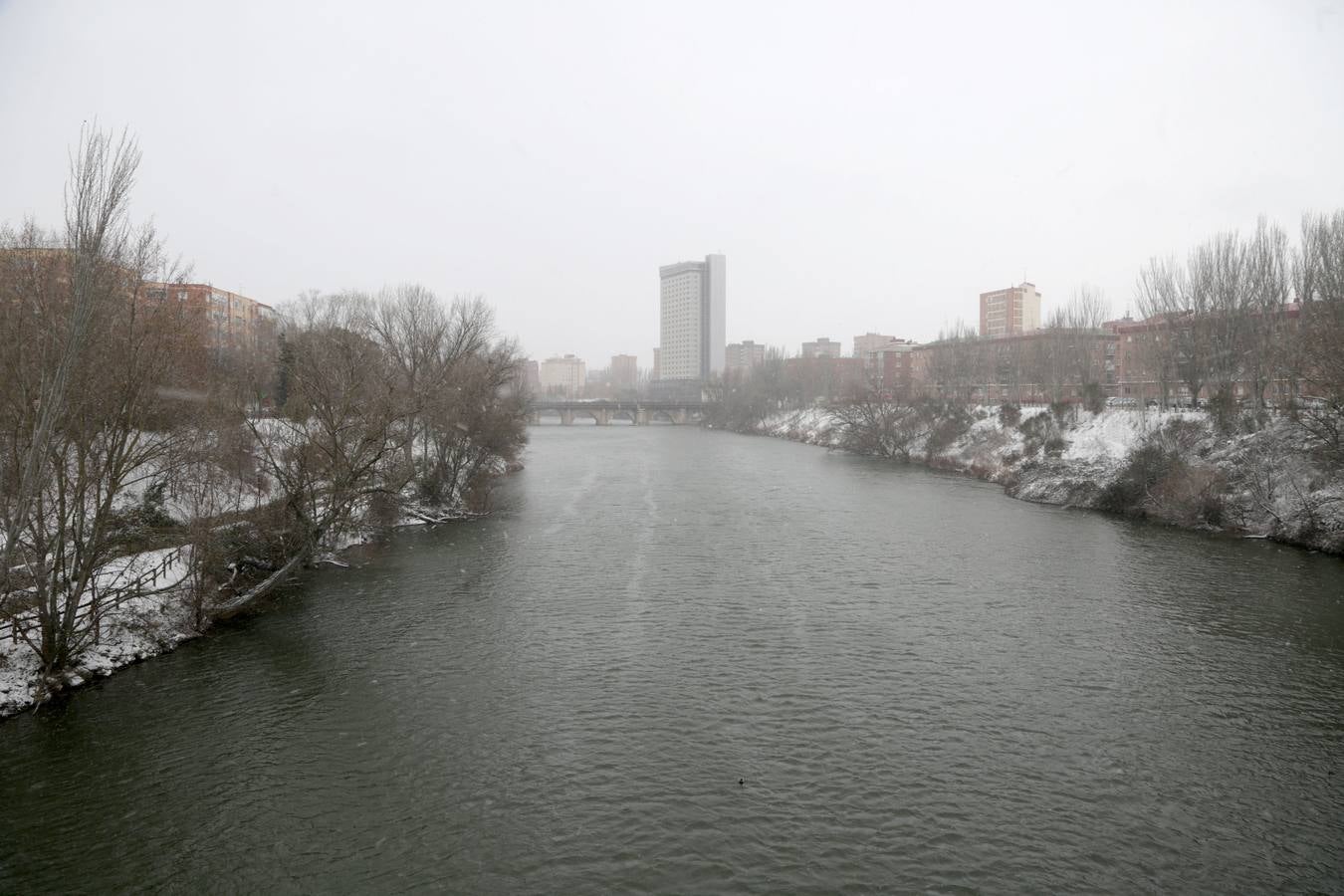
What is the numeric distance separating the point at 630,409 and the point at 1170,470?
3826 inches

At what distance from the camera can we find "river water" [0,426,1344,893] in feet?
30.1

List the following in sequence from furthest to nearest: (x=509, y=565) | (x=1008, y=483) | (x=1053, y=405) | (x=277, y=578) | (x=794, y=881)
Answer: (x=1053, y=405) → (x=1008, y=483) → (x=509, y=565) → (x=277, y=578) → (x=794, y=881)

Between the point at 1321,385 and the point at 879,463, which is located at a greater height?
the point at 1321,385

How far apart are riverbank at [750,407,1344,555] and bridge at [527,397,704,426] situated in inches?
2771

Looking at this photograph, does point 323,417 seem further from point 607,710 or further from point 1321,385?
point 1321,385

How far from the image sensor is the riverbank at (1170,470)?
2628 cm

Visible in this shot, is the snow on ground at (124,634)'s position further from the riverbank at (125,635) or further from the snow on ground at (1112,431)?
the snow on ground at (1112,431)

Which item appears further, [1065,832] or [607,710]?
[607,710]

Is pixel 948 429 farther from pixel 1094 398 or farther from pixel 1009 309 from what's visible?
pixel 1009 309

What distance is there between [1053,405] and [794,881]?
43982 millimetres

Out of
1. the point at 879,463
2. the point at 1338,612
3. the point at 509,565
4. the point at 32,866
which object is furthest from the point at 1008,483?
the point at 32,866

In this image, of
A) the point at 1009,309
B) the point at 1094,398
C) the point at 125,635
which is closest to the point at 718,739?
the point at 125,635

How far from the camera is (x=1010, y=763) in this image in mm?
11328

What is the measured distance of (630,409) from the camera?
124m
